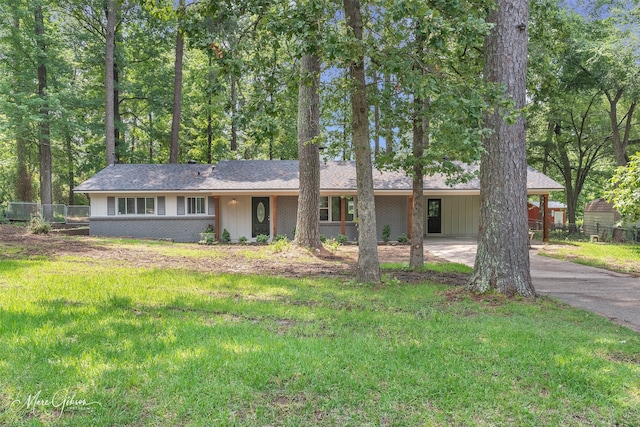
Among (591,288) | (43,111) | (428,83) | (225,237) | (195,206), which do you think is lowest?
(591,288)

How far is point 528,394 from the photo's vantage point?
2.94m

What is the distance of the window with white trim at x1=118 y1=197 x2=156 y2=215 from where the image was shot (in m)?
17.6

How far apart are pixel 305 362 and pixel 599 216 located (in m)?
29.1

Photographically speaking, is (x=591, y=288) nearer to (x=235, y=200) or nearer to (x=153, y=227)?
(x=235, y=200)

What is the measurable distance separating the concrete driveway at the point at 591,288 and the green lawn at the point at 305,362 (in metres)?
0.76

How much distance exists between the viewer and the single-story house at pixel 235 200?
56.1 ft

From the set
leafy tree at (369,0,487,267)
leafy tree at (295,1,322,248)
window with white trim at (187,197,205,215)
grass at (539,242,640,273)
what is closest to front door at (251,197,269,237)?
window with white trim at (187,197,205,215)

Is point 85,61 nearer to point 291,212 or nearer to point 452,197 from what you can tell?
point 291,212

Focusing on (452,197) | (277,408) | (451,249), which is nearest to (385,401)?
(277,408)

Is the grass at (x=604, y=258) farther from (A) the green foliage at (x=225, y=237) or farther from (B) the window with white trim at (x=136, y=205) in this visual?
(B) the window with white trim at (x=136, y=205)

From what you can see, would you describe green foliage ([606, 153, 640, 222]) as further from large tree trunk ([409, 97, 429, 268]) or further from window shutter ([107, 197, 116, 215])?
window shutter ([107, 197, 116, 215])

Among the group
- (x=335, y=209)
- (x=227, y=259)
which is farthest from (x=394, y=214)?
(x=227, y=259)

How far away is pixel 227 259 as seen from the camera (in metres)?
10.8

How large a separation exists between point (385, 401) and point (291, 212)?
1550 cm
